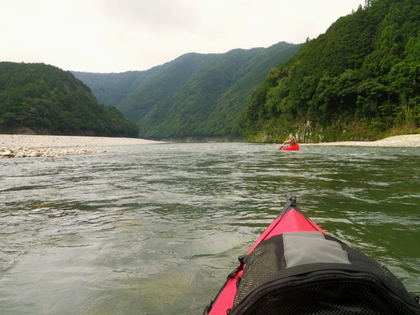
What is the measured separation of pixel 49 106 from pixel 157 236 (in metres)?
91.4

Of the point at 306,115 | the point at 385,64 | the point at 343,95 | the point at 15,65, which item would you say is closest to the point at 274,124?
the point at 306,115

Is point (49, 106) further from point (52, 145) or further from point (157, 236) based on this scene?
point (157, 236)

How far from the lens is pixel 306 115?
2164 inches

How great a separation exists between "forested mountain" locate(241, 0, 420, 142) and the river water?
120 ft

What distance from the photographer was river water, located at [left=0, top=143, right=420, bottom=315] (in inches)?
99.7

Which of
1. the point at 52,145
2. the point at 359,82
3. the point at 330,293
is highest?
the point at 359,82

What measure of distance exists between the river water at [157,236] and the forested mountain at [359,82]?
120 ft

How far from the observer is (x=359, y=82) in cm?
4312

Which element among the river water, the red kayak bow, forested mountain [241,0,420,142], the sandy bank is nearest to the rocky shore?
the sandy bank

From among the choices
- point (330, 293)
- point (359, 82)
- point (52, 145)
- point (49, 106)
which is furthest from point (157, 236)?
point (49, 106)

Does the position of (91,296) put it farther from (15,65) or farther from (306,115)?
(15,65)

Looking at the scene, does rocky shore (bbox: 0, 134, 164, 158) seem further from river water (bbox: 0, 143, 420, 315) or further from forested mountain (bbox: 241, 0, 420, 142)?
forested mountain (bbox: 241, 0, 420, 142)

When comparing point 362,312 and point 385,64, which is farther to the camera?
point 385,64

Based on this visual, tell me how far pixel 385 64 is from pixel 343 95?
23.1 ft
